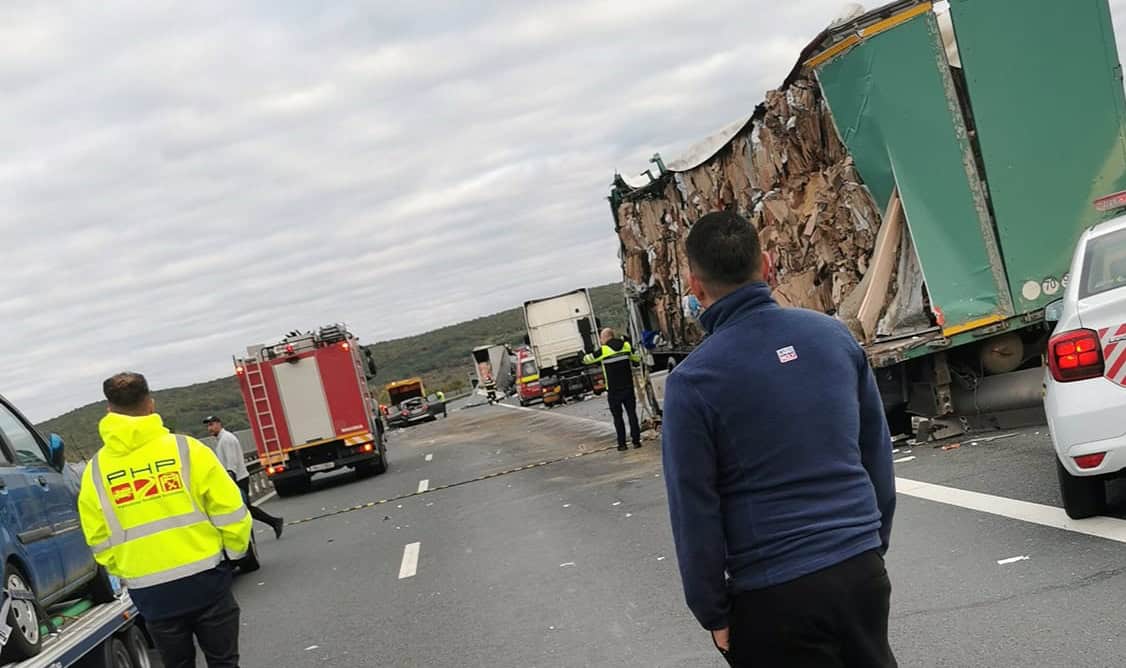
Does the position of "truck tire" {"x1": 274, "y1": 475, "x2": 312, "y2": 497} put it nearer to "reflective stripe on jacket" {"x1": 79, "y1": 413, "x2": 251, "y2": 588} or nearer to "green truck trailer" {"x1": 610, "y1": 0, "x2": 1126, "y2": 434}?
"green truck trailer" {"x1": 610, "y1": 0, "x2": 1126, "y2": 434}

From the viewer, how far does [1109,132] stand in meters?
11.8

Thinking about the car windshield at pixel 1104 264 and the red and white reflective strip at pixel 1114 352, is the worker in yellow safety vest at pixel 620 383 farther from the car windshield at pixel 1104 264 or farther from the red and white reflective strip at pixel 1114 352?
the red and white reflective strip at pixel 1114 352

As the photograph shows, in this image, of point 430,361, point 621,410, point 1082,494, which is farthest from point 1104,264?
point 430,361

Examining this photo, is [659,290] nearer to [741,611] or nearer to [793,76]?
[793,76]

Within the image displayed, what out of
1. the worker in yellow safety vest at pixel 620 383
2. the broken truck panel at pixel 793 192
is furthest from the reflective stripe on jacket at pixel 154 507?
the worker in yellow safety vest at pixel 620 383

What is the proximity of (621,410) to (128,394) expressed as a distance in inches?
556

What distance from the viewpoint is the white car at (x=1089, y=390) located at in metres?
7.15

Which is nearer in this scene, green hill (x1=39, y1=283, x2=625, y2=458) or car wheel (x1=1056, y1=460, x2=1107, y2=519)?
car wheel (x1=1056, y1=460, x2=1107, y2=519)

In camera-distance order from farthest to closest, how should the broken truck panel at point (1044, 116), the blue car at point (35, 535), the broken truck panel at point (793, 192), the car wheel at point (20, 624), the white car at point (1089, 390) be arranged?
the broken truck panel at point (793, 192)
the broken truck panel at point (1044, 116)
the white car at point (1089, 390)
the blue car at point (35, 535)
the car wheel at point (20, 624)

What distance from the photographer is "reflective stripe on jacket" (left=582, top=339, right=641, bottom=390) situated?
1972 cm

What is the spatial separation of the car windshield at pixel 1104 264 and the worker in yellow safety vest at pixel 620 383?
1170cm

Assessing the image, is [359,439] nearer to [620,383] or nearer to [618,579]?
[620,383]

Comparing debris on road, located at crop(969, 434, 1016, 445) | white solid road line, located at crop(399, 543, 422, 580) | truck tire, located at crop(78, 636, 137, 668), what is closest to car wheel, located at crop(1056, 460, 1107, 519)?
debris on road, located at crop(969, 434, 1016, 445)

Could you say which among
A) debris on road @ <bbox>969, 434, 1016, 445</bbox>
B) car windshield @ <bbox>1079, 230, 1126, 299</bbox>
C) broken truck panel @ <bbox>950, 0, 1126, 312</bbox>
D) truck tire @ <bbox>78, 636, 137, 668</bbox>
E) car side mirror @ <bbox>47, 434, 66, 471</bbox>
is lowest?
debris on road @ <bbox>969, 434, 1016, 445</bbox>
